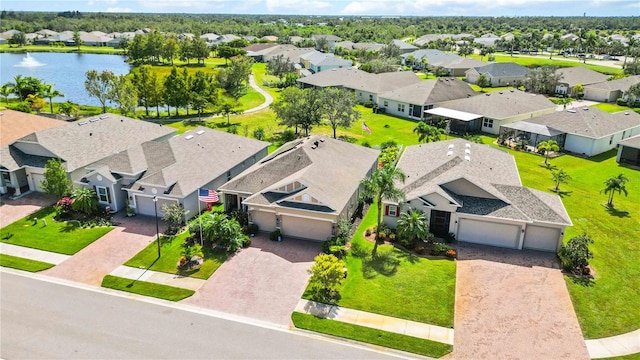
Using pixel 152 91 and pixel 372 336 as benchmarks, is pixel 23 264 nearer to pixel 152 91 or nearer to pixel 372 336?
pixel 372 336

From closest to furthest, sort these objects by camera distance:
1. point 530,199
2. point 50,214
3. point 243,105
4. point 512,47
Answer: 1. point 530,199
2. point 50,214
3. point 243,105
4. point 512,47

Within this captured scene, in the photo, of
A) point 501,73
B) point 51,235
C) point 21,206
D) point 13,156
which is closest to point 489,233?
point 51,235

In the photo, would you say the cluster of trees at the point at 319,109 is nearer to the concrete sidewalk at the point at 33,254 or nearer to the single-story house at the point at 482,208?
the single-story house at the point at 482,208

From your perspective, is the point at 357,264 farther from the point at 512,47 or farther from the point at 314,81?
the point at 512,47

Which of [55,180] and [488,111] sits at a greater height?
[488,111]

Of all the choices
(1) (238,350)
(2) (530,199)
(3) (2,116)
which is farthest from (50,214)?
(2) (530,199)
